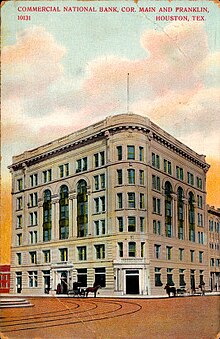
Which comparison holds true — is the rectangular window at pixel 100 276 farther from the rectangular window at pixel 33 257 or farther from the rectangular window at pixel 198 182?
the rectangular window at pixel 198 182

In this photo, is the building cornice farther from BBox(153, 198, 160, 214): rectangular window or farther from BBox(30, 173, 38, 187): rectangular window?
BBox(153, 198, 160, 214): rectangular window

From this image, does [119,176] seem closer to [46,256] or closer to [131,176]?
[131,176]

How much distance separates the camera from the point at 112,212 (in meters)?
5.78

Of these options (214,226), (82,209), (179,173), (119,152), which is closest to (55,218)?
(82,209)

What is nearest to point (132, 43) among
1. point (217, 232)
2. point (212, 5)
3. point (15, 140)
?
point (212, 5)

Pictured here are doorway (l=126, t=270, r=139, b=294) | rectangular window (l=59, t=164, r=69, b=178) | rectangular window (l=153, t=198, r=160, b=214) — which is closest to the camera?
doorway (l=126, t=270, r=139, b=294)

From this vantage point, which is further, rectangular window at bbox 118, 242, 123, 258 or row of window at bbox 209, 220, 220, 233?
row of window at bbox 209, 220, 220, 233

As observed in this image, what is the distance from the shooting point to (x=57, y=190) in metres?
6.05

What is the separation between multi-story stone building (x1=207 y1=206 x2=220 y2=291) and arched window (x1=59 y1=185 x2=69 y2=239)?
123 cm

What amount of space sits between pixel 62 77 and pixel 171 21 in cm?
103

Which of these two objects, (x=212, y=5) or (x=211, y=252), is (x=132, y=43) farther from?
(x=211, y=252)

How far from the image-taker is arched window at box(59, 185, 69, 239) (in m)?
5.98

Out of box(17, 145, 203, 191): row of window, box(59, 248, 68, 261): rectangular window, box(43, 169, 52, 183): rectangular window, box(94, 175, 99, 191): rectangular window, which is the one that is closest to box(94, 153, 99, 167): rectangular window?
box(17, 145, 203, 191): row of window

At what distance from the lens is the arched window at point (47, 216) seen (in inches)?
238
